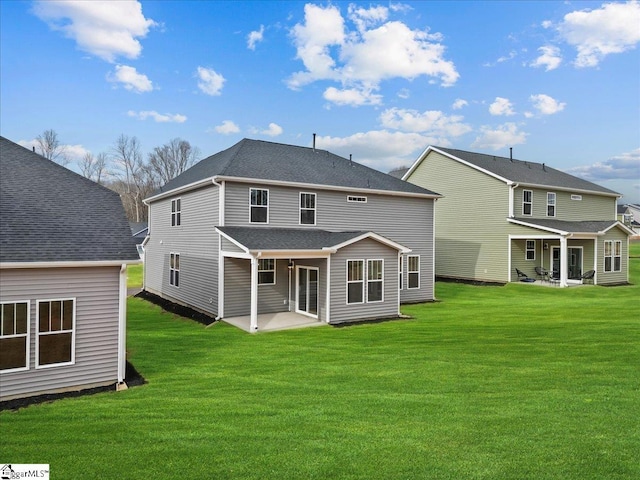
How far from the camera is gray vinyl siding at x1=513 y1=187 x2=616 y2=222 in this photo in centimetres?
2567

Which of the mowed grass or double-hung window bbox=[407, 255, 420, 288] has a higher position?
double-hung window bbox=[407, 255, 420, 288]

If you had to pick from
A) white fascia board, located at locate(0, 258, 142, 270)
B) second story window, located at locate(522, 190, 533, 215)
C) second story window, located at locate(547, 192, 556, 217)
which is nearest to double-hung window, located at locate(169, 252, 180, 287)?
white fascia board, located at locate(0, 258, 142, 270)

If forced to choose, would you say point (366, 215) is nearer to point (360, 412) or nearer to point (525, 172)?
point (360, 412)

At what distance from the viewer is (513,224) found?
24.2 metres

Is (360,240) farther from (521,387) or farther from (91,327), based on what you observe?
(91,327)

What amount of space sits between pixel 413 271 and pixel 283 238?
804 centimetres

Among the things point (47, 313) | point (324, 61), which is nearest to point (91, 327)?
point (47, 313)

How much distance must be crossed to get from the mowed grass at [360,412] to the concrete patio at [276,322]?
59.0 inches

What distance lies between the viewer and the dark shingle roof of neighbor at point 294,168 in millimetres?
16234

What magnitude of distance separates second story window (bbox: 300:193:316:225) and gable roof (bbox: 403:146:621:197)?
13665 mm

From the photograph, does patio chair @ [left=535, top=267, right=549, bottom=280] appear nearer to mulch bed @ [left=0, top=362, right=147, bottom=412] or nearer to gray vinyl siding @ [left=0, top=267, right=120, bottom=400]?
mulch bed @ [left=0, top=362, right=147, bottom=412]

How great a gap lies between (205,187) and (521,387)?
13.3 metres

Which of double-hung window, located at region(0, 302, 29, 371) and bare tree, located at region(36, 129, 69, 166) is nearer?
double-hung window, located at region(0, 302, 29, 371)

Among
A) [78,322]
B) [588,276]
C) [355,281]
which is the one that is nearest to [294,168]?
[355,281]
